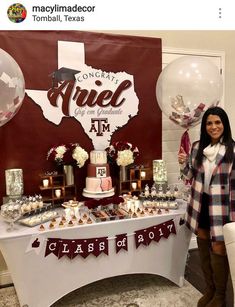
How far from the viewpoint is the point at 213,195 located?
195 centimetres

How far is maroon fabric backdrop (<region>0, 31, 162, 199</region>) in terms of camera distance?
8.30ft

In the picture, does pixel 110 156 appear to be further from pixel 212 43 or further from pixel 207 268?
pixel 212 43

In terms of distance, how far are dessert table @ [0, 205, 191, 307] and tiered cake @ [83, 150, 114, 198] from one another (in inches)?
15.9

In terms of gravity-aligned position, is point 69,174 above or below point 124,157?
below

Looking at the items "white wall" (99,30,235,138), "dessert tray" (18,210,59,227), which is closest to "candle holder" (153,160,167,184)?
"dessert tray" (18,210,59,227)

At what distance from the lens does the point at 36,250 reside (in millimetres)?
2041

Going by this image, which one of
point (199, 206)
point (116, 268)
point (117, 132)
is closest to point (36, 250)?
point (116, 268)

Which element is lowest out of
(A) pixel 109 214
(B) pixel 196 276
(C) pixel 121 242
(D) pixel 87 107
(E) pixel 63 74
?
(B) pixel 196 276

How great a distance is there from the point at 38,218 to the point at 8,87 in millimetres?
933

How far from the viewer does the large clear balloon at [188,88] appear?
2.39 m

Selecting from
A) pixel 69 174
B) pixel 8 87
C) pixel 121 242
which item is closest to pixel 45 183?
pixel 69 174
